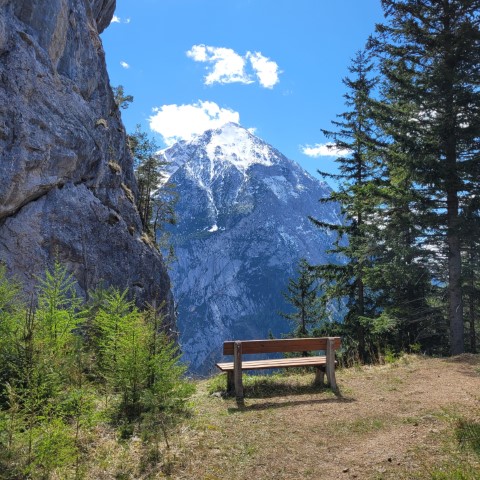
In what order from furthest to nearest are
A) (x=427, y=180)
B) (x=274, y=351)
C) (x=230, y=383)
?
(x=427, y=180) < (x=230, y=383) < (x=274, y=351)

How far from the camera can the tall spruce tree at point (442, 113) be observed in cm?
1266

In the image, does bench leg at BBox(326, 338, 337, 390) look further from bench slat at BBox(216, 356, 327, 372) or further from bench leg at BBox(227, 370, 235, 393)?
bench leg at BBox(227, 370, 235, 393)

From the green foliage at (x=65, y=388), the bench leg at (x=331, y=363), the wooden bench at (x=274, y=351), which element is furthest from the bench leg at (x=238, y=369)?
the bench leg at (x=331, y=363)

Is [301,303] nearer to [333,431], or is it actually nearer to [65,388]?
[333,431]

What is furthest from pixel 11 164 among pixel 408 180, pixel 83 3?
pixel 83 3

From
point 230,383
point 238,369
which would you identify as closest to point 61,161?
point 230,383

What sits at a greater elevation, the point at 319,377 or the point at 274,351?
the point at 274,351

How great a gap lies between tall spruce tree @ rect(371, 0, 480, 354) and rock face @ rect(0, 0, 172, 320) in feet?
45.5

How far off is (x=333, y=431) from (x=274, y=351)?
2.17m

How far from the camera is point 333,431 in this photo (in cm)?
580

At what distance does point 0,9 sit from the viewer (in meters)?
15.9

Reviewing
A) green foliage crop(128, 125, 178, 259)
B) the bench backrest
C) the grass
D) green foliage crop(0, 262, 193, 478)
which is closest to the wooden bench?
the bench backrest

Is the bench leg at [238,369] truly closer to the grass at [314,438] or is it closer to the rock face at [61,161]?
the grass at [314,438]

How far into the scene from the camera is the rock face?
49.0 feet
